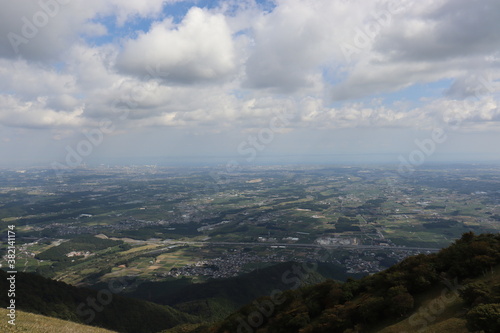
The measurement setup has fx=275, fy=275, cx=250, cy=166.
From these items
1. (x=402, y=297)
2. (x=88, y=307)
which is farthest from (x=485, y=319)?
(x=88, y=307)

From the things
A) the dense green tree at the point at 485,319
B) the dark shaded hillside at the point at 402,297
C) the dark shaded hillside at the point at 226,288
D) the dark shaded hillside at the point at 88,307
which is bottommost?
the dark shaded hillside at the point at 226,288

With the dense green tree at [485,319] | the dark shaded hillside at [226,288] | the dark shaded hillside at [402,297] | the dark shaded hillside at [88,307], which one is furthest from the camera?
the dark shaded hillside at [226,288]

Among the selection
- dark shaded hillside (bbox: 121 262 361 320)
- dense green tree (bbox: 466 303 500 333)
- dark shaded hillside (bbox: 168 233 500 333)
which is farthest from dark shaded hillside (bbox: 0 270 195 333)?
dense green tree (bbox: 466 303 500 333)

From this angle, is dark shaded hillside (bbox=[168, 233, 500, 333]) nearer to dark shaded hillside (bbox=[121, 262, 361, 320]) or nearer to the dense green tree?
the dense green tree

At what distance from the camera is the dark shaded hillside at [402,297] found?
51.5 ft

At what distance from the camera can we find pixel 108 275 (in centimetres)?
9231

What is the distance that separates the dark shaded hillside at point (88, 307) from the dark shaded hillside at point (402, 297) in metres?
34.7

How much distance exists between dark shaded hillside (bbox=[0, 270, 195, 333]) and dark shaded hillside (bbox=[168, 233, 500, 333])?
34682 mm

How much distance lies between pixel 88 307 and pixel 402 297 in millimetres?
55348

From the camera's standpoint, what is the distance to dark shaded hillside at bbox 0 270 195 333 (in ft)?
153

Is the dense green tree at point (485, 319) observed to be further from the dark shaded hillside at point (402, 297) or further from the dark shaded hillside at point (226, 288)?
the dark shaded hillside at point (226, 288)

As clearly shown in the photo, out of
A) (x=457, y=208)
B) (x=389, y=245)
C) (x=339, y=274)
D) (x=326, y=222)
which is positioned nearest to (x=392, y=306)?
(x=339, y=274)

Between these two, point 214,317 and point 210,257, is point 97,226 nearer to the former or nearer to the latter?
point 210,257

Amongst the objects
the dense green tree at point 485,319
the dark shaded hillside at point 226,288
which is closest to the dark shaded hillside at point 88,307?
the dark shaded hillside at point 226,288
